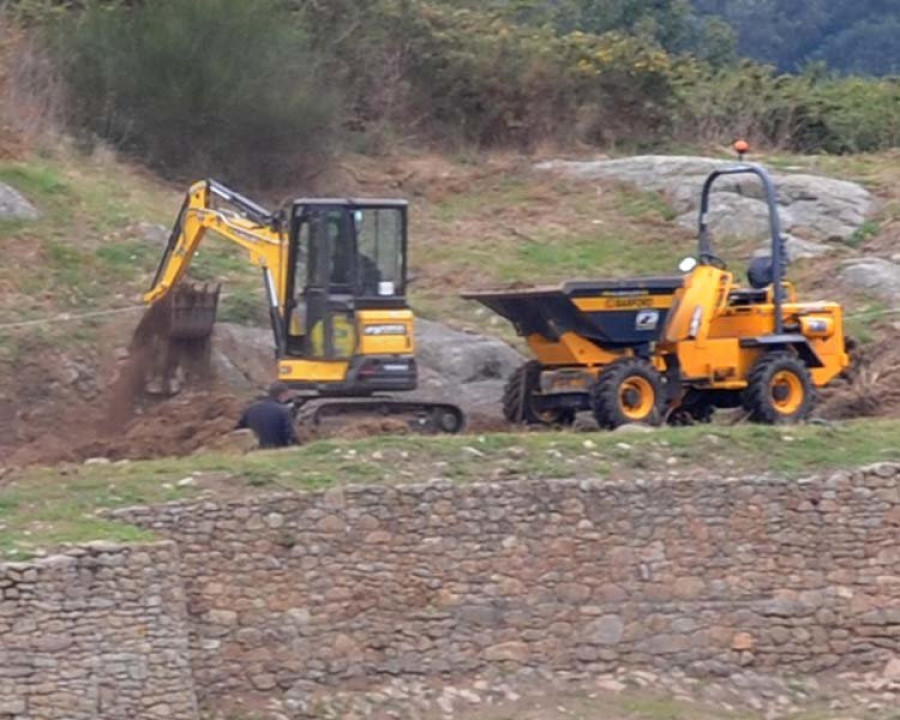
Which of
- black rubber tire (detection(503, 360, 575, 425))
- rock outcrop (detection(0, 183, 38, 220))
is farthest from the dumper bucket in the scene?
rock outcrop (detection(0, 183, 38, 220))

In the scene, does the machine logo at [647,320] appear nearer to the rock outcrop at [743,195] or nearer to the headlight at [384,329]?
the headlight at [384,329]

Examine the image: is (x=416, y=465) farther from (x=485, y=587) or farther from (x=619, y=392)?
(x=619, y=392)

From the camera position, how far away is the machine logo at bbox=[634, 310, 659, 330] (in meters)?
20.9

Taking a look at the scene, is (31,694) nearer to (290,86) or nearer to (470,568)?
(470,568)

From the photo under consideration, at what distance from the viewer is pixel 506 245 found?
29016 millimetres

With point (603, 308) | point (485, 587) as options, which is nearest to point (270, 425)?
point (485, 587)

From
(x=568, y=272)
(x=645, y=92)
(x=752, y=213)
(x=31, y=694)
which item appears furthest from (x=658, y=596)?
(x=645, y=92)

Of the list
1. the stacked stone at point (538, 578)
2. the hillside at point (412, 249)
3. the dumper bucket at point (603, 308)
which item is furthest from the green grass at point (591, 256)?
the stacked stone at point (538, 578)

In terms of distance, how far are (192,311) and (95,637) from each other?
7.83 metres

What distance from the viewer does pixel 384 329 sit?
20984 millimetres

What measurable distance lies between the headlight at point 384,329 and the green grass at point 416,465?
2634 millimetres

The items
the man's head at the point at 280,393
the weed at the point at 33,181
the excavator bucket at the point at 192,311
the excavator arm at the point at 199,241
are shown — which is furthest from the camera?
the weed at the point at 33,181

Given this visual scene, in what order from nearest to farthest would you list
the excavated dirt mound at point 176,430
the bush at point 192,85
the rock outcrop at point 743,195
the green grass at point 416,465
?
the green grass at point 416,465
the excavated dirt mound at point 176,430
the rock outcrop at point 743,195
the bush at point 192,85

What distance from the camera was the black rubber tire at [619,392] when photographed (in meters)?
20.4
